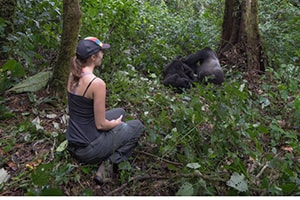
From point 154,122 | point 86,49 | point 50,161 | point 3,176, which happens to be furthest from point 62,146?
point 154,122

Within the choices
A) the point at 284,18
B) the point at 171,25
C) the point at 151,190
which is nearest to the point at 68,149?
the point at 151,190

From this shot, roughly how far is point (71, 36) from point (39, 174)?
1899 mm

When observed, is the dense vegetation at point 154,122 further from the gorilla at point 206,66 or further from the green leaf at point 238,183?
the gorilla at point 206,66

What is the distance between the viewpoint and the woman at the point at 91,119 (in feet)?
8.92

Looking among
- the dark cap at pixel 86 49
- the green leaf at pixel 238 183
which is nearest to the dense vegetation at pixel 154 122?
the green leaf at pixel 238 183

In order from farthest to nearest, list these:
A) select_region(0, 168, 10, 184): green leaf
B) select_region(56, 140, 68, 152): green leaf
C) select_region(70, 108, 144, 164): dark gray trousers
→ select_region(56, 140, 68, 152): green leaf < select_region(70, 108, 144, 164): dark gray trousers < select_region(0, 168, 10, 184): green leaf

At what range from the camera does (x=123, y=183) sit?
2725mm

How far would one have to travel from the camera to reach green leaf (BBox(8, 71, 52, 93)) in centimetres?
381

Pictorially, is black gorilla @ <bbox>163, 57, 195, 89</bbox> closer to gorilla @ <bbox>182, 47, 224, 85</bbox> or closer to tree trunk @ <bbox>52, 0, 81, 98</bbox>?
gorilla @ <bbox>182, 47, 224, 85</bbox>

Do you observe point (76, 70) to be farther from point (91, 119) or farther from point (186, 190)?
point (186, 190)

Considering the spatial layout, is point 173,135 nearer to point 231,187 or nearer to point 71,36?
point 231,187

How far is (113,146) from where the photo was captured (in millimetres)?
2863

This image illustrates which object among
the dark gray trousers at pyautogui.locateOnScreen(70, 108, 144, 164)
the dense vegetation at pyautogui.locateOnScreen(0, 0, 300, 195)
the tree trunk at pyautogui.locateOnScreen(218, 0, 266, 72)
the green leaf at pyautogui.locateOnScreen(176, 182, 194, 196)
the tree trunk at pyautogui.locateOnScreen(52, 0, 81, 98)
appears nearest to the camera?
the green leaf at pyautogui.locateOnScreen(176, 182, 194, 196)

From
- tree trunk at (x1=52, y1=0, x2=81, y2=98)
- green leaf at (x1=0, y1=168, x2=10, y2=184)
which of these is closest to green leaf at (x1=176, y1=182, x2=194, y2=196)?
green leaf at (x1=0, y1=168, x2=10, y2=184)
